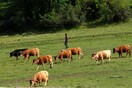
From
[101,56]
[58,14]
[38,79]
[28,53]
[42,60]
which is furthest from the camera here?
[58,14]

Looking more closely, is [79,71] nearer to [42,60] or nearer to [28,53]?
[42,60]

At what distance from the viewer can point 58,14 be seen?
271 feet

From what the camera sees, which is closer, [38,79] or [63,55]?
[38,79]

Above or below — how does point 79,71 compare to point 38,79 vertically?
below

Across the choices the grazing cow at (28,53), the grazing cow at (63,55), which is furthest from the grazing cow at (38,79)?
the grazing cow at (28,53)

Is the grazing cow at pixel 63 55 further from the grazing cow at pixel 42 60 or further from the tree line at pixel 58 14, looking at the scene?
the tree line at pixel 58 14

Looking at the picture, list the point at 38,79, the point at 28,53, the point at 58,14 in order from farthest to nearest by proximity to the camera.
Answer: the point at 58,14 → the point at 28,53 → the point at 38,79

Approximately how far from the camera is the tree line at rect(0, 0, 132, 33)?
77.3 meters

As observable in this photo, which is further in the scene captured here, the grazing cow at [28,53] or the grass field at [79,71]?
the grazing cow at [28,53]

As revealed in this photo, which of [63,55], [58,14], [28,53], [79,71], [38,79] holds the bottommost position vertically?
[79,71]

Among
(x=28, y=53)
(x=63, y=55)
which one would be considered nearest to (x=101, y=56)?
(x=63, y=55)

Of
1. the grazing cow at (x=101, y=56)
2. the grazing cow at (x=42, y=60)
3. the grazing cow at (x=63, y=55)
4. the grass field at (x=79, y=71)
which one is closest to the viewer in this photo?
the grass field at (x=79, y=71)

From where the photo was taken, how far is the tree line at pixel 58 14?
7734 cm

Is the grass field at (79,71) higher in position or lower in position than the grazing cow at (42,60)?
lower
